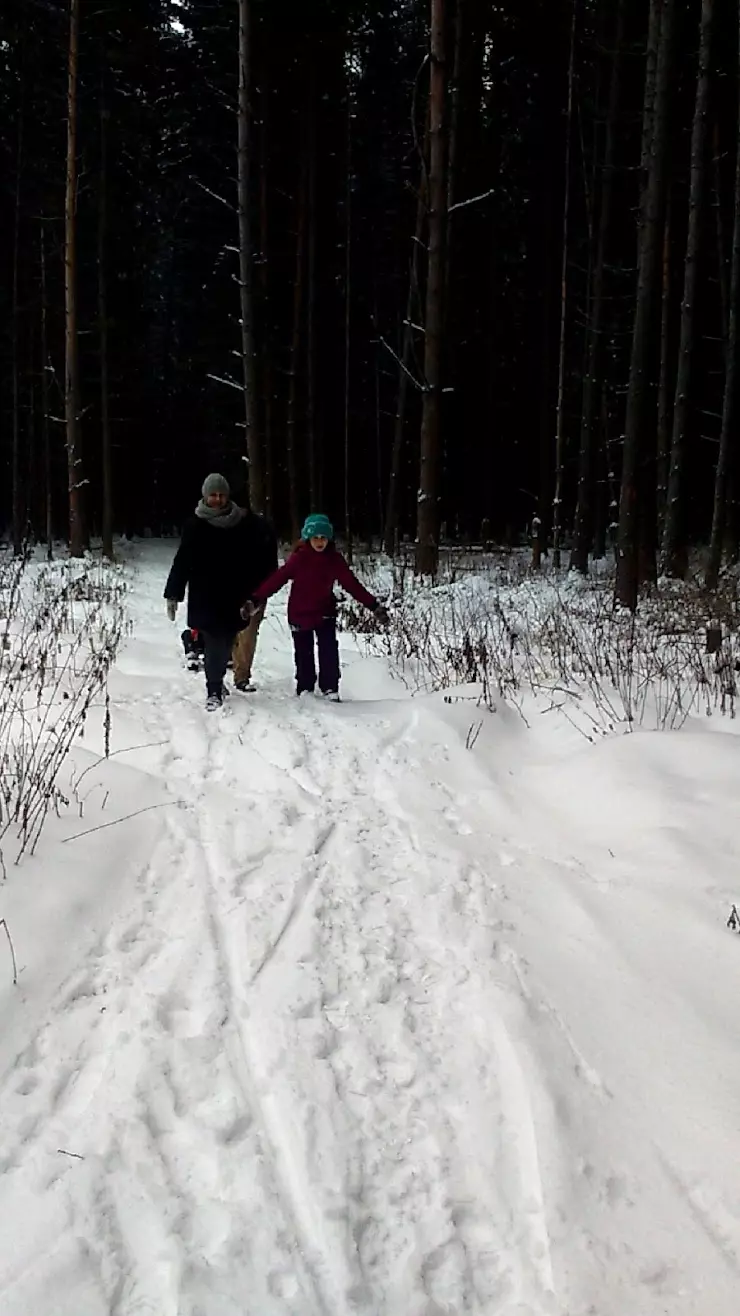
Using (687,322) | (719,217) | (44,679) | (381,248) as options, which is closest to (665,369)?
(687,322)

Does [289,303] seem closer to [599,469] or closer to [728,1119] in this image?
[599,469]

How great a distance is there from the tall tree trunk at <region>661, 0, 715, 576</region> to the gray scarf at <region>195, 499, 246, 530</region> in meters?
8.94

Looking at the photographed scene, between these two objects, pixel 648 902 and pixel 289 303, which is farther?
pixel 289 303

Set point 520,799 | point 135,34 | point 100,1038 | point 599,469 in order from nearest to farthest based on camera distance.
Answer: point 100,1038 → point 520,799 → point 135,34 → point 599,469

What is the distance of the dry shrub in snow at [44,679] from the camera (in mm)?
4109

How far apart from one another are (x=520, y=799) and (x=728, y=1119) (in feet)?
8.47

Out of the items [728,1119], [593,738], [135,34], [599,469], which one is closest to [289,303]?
[135,34]

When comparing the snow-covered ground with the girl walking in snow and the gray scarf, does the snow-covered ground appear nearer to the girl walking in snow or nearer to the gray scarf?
the girl walking in snow

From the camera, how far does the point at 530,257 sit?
2328 cm

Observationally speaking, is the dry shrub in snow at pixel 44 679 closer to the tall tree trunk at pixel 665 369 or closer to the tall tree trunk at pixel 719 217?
the tall tree trunk at pixel 665 369

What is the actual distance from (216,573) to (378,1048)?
16.5 ft

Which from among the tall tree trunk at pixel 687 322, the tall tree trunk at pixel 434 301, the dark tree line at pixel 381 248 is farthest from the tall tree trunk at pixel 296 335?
the tall tree trunk at pixel 687 322

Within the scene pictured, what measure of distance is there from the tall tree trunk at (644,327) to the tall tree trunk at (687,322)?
51.2 inches

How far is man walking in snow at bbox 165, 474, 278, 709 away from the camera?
23.1 feet
